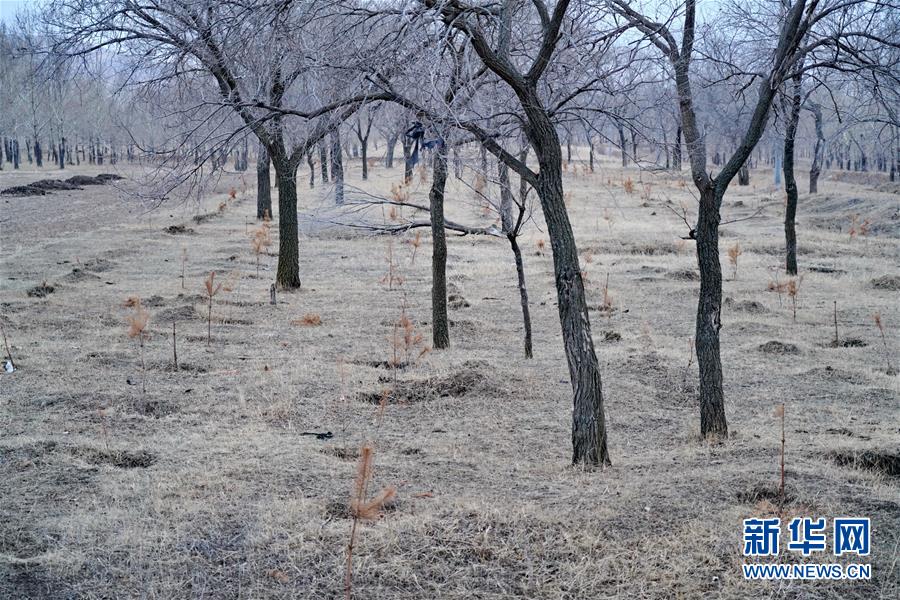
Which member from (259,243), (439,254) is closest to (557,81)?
(439,254)

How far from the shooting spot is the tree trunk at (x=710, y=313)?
6.25 meters

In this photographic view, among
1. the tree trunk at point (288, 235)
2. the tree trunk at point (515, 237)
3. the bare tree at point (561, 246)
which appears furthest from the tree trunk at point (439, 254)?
the tree trunk at point (288, 235)

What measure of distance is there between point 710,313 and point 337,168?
5.89 metres

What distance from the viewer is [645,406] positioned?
25.5ft

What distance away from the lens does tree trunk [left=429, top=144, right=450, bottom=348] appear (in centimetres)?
876

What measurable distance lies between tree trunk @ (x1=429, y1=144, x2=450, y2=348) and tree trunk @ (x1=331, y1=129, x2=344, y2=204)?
38.3 inches

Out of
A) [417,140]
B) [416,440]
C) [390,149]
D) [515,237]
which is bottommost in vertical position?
[416,440]

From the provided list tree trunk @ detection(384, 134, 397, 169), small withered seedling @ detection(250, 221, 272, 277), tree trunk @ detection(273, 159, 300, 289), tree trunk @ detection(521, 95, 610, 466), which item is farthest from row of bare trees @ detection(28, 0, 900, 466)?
small withered seedling @ detection(250, 221, 272, 277)

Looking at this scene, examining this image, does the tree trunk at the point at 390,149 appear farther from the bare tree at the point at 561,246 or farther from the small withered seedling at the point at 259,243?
the small withered seedling at the point at 259,243

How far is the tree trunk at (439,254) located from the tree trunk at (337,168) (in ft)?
3.19

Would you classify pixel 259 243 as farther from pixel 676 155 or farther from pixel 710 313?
pixel 710 313

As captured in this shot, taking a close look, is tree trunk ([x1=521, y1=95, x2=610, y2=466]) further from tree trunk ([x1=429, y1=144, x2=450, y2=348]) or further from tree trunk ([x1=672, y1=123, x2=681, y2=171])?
tree trunk ([x1=429, y1=144, x2=450, y2=348])

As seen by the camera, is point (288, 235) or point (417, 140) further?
point (288, 235)

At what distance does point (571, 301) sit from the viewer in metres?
5.57
